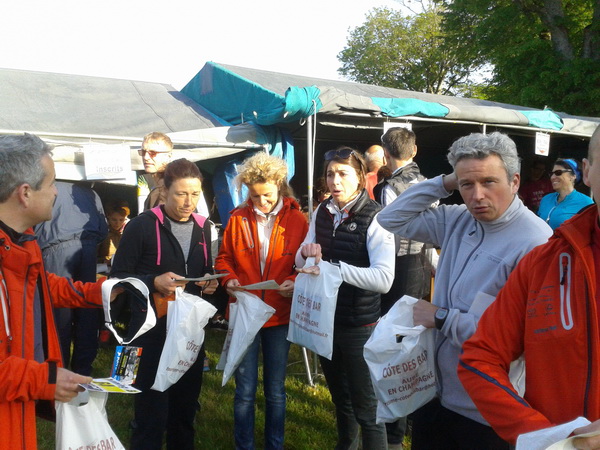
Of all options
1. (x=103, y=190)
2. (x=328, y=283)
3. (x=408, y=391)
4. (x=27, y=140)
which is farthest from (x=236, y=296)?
(x=103, y=190)

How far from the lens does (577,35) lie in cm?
1622

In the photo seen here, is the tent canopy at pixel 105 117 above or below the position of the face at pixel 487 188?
above

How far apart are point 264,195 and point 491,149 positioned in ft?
5.10

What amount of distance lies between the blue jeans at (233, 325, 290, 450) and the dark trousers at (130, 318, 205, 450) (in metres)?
0.27

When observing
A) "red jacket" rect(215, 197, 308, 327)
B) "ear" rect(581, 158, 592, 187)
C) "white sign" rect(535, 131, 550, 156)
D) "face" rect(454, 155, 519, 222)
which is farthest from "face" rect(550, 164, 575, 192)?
"ear" rect(581, 158, 592, 187)

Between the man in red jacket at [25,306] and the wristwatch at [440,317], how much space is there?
133 cm

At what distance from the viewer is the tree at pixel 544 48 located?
14297 mm

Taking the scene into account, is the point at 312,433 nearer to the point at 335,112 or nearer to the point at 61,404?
the point at 61,404

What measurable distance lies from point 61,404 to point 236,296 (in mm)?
1348

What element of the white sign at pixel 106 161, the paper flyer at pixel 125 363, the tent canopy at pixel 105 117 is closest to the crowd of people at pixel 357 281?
the paper flyer at pixel 125 363

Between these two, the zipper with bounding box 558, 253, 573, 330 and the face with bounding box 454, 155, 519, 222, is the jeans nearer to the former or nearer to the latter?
the face with bounding box 454, 155, 519, 222

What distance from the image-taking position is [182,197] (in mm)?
2967

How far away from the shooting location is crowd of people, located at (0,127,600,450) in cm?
134

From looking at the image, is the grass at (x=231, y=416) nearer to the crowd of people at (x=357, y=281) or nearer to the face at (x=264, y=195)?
the crowd of people at (x=357, y=281)
